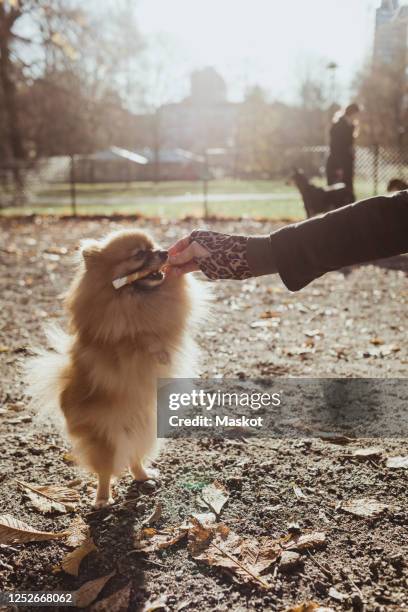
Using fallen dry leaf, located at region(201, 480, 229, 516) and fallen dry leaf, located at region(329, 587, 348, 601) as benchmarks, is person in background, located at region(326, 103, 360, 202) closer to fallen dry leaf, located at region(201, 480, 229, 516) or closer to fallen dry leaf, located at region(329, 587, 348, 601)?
fallen dry leaf, located at region(201, 480, 229, 516)

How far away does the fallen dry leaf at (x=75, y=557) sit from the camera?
2.32 m

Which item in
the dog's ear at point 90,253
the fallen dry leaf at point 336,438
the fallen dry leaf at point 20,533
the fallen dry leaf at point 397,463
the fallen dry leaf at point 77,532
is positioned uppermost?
the dog's ear at point 90,253

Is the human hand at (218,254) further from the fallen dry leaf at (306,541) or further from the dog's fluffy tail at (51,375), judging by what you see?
the fallen dry leaf at (306,541)

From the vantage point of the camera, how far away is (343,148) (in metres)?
11.5

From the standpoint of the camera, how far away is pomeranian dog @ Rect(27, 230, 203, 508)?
2.69 metres

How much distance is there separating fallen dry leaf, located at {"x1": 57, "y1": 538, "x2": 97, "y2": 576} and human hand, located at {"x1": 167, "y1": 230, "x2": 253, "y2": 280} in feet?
4.20

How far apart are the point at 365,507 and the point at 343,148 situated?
9960 mm

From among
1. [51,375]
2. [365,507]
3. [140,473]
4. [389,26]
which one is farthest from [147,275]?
[389,26]

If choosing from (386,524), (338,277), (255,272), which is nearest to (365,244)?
(255,272)

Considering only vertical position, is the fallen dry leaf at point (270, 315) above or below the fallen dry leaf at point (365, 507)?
above

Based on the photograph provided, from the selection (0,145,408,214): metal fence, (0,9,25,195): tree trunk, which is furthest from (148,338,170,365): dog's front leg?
(0,9,25,195): tree trunk

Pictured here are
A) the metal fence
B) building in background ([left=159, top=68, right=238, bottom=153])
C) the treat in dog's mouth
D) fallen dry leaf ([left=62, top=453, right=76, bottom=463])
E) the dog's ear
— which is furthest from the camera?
building in background ([left=159, top=68, right=238, bottom=153])

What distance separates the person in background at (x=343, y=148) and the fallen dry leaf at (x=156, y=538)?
9.57 metres

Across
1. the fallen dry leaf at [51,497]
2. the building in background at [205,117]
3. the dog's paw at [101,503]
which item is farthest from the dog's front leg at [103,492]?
the building in background at [205,117]
